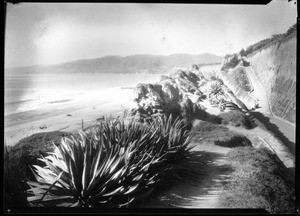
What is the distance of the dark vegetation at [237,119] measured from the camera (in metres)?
4.55

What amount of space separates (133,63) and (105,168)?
1.45 metres

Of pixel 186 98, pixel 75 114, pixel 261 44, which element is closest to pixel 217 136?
pixel 186 98

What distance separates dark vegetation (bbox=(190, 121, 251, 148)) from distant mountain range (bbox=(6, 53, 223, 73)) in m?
0.82

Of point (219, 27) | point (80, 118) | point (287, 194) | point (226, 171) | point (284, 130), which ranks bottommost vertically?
point (287, 194)

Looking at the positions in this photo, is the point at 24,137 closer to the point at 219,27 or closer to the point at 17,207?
the point at 17,207

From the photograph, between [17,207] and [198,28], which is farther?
[198,28]

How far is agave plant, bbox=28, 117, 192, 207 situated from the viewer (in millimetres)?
3676

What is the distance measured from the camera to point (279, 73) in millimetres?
4418

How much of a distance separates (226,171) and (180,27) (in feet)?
6.07

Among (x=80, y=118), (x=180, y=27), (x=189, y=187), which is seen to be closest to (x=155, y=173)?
(x=189, y=187)

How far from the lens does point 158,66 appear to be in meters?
4.52

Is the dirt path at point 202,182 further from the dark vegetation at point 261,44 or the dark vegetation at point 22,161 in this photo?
the dark vegetation at point 22,161

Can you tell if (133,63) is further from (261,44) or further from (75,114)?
(261,44)

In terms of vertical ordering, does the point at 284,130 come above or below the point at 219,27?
below
